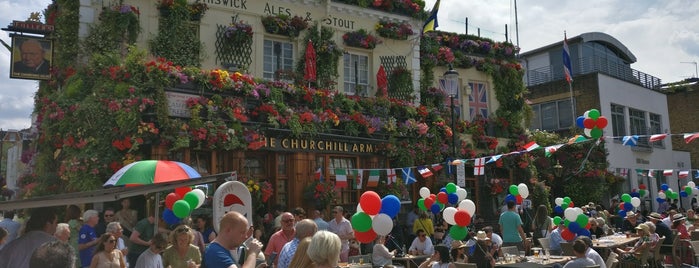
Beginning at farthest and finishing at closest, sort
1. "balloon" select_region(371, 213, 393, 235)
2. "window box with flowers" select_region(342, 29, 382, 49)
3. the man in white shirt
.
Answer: "window box with flowers" select_region(342, 29, 382, 49) < the man in white shirt < "balloon" select_region(371, 213, 393, 235)

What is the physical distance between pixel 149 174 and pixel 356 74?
971cm

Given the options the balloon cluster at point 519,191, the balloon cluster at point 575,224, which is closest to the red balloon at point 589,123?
the balloon cluster at point 519,191

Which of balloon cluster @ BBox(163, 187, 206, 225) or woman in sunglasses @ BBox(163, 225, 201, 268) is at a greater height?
balloon cluster @ BBox(163, 187, 206, 225)

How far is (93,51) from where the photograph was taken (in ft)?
42.6

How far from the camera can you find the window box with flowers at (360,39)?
16734 millimetres

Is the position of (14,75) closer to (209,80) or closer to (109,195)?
(209,80)

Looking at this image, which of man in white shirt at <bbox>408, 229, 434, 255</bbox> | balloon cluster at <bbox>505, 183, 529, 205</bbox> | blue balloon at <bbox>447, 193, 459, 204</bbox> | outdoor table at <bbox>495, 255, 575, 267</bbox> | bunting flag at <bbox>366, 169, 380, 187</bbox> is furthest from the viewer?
bunting flag at <bbox>366, 169, 380, 187</bbox>

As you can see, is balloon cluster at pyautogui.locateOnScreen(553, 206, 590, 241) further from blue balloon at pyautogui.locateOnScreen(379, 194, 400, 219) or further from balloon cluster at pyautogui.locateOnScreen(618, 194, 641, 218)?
balloon cluster at pyautogui.locateOnScreen(618, 194, 641, 218)

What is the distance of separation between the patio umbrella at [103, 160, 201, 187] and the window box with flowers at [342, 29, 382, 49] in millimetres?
8797

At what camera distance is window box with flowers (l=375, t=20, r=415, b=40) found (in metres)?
17.5

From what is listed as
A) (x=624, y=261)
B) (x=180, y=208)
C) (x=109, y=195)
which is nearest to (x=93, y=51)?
(x=180, y=208)

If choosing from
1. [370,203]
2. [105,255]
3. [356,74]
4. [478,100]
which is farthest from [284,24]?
[105,255]

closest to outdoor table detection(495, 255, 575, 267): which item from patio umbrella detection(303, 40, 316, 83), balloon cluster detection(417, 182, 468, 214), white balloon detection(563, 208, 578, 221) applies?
white balloon detection(563, 208, 578, 221)

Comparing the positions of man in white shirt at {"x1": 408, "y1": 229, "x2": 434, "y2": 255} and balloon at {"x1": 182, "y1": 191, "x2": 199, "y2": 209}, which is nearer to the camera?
balloon at {"x1": 182, "y1": 191, "x2": 199, "y2": 209}
